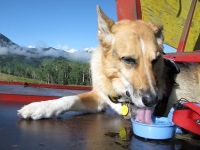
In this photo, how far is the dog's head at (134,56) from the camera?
2582 millimetres

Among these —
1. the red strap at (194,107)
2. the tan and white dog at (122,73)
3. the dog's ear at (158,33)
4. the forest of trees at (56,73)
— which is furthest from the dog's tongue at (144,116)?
the forest of trees at (56,73)

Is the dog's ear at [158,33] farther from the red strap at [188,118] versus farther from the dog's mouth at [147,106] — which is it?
the red strap at [188,118]

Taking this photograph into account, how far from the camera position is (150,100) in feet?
7.86

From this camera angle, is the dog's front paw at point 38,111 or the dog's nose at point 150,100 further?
the dog's front paw at point 38,111

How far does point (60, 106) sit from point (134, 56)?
1.04 metres

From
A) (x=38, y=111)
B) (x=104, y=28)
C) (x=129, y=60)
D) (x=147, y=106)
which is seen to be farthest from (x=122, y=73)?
(x=38, y=111)

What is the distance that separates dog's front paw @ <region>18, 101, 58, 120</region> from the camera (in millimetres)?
2518

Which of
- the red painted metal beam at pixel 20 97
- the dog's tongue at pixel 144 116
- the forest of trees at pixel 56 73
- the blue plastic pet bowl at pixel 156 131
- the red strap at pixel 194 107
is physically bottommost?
the blue plastic pet bowl at pixel 156 131

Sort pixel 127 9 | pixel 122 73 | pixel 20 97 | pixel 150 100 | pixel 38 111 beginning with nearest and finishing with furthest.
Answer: pixel 150 100
pixel 38 111
pixel 122 73
pixel 20 97
pixel 127 9

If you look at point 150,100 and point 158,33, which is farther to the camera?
point 158,33

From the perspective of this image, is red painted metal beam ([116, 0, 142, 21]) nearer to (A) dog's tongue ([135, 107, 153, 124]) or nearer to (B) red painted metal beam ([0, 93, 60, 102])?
(B) red painted metal beam ([0, 93, 60, 102])

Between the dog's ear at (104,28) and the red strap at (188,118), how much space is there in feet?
→ 5.44

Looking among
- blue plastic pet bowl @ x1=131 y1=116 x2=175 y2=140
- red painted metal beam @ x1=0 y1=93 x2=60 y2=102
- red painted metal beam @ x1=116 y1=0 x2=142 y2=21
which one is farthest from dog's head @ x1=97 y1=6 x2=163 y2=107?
red painted metal beam @ x1=116 y1=0 x2=142 y2=21

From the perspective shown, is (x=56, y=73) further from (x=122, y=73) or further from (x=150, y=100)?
(x=150, y=100)
